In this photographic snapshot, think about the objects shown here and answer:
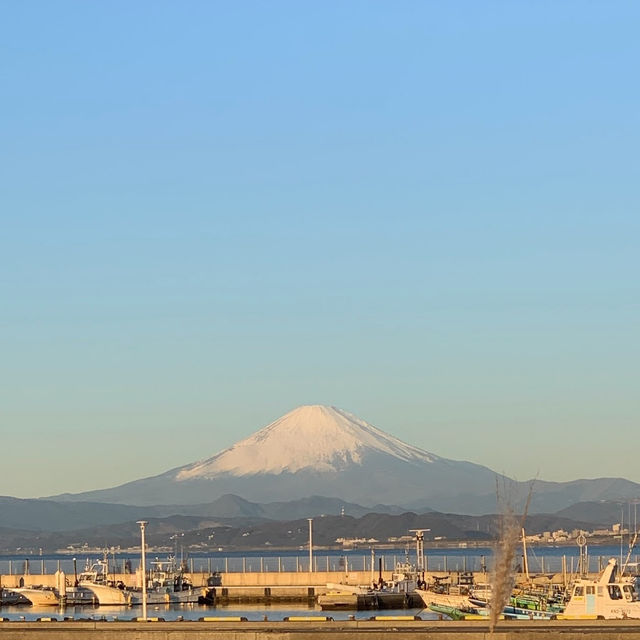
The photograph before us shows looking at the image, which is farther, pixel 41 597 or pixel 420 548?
pixel 420 548

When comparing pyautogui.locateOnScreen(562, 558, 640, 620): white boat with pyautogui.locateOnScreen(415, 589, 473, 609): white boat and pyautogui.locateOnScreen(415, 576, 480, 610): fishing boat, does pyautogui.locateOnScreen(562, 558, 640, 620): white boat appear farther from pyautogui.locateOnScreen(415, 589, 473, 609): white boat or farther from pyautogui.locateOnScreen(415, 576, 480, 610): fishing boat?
pyautogui.locateOnScreen(415, 589, 473, 609): white boat

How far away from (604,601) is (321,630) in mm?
26214

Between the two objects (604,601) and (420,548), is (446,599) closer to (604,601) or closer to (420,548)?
(604,601)

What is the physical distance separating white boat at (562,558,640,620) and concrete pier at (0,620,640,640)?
12.7m

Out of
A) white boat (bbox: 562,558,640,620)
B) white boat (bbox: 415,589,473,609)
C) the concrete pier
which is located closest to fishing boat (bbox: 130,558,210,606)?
white boat (bbox: 415,589,473,609)

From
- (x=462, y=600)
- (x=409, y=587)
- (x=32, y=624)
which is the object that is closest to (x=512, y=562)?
(x=32, y=624)

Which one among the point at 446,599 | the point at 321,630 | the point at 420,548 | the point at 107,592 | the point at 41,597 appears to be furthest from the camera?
the point at 420,548

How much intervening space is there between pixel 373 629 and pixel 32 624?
15893 mm

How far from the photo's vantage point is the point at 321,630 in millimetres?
59250

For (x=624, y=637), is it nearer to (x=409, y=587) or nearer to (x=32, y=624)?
(x=32, y=624)

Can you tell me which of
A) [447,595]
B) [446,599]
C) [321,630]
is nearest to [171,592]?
[447,595]

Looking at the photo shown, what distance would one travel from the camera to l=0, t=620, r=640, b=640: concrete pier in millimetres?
56438

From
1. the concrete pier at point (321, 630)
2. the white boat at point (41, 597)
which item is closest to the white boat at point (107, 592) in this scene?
the white boat at point (41, 597)

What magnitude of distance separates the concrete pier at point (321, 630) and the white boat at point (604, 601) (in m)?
12.7
